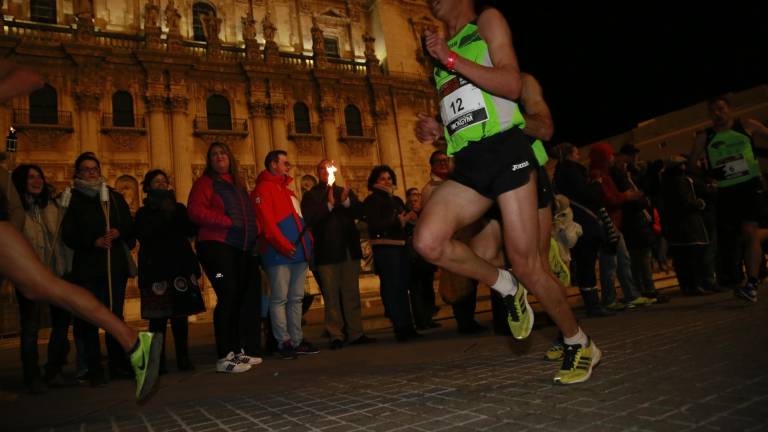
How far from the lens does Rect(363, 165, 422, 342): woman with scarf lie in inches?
252

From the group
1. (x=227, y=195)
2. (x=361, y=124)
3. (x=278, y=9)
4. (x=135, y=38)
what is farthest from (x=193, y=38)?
(x=227, y=195)

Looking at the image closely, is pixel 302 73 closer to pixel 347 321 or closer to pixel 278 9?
pixel 278 9

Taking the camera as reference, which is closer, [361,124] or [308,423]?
[308,423]

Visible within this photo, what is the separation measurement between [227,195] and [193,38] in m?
23.2

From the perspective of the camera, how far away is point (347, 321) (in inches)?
252

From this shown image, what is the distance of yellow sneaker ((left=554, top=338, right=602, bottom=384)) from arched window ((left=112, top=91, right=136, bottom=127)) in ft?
77.4

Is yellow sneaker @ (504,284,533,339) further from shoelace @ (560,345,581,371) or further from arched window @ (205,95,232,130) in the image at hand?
arched window @ (205,95,232,130)

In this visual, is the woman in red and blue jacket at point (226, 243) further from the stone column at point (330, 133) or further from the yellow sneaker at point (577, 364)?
the stone column at point (330, 133)

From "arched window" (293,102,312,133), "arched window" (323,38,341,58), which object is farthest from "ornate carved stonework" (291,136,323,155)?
"arched window" (323,38,341,58)

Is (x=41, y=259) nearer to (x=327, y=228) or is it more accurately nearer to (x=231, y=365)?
(x=231, y=365)

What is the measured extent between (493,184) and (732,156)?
4329 millimetres

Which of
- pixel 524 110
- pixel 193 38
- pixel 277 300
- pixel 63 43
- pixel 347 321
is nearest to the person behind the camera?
pixel 524 110

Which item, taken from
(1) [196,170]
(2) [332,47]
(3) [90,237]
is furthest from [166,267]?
(2) [332,47]

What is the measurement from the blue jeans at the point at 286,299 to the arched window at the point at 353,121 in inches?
845
